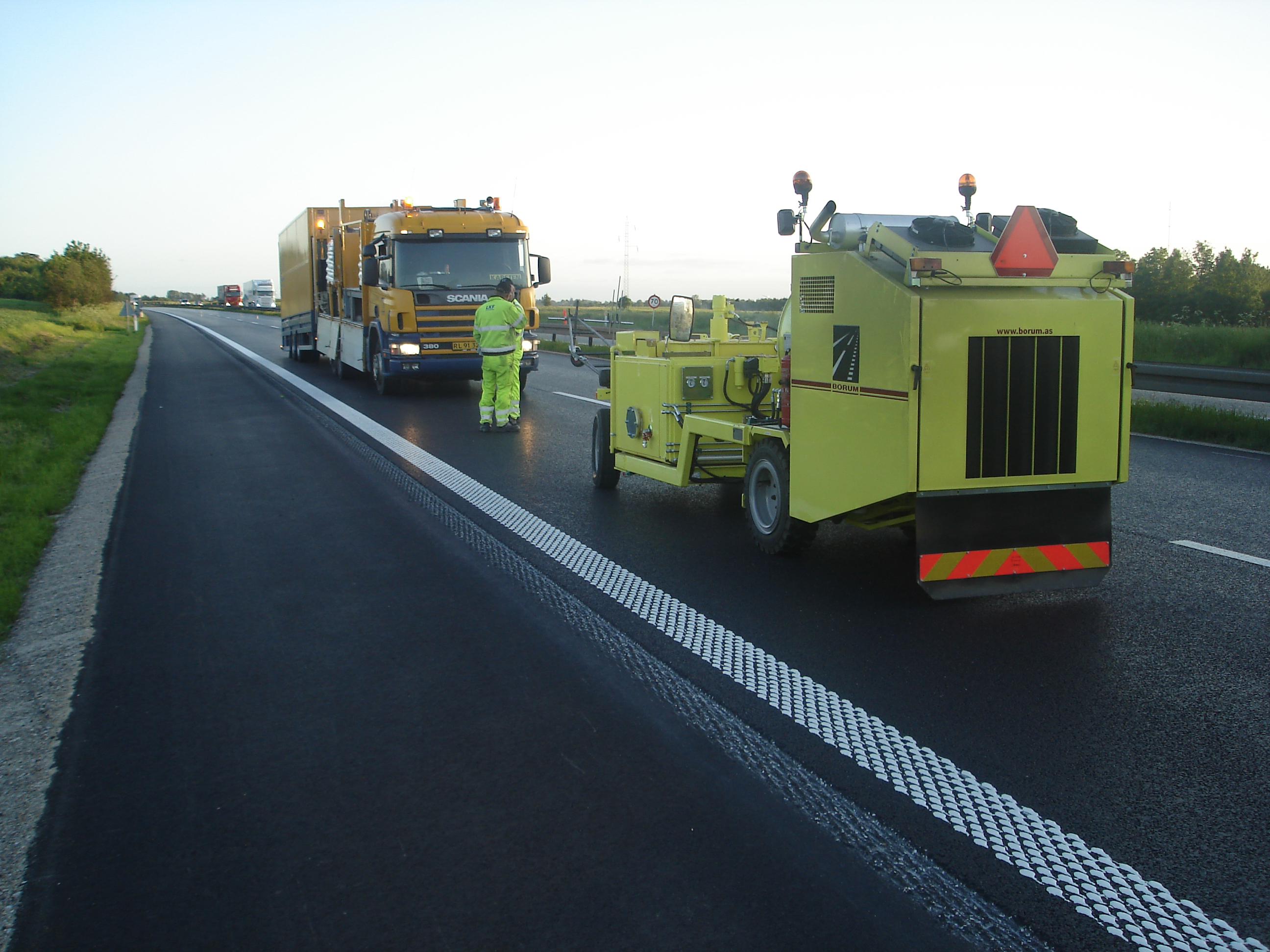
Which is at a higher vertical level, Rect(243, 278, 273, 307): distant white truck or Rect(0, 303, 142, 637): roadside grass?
Rect(243, 278, 273, 307): distant white truck

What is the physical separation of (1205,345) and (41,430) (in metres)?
24.0

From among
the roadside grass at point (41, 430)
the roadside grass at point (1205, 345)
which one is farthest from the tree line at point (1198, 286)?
the roadside grass at point (41, 430)

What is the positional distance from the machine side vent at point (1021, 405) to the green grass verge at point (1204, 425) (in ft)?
25.4

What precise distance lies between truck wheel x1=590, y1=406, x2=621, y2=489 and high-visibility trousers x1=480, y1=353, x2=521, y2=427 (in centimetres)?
423

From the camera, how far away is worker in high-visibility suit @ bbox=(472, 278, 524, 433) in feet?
43.9

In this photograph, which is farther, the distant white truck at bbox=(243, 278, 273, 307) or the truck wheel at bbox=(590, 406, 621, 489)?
the distant white truck at bbox=(243, 278, 273, 307)

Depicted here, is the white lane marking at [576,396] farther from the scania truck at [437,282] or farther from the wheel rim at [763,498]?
the wheel rim at [763,498]

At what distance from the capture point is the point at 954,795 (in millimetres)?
3529

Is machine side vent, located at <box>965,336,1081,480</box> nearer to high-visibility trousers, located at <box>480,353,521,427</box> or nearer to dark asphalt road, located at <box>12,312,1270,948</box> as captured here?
dark asphalt road, located at <box>12,312,1270,948</box>

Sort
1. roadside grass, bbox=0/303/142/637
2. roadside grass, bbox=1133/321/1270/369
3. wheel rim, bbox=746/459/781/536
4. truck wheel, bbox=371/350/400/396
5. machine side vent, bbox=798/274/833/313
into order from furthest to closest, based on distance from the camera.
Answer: roadside grass, bbox=1133/321/1270/369 → truck wheel, bbox=371/350/400/396 → roadside grass, bbox=0/303/142/637 → wheel rim, bbox=746/459/781/536 → machine side vent, bbox=798/274/833/313

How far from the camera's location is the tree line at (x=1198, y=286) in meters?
48.9

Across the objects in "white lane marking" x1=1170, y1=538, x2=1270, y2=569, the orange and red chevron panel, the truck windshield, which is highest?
the truck windshield

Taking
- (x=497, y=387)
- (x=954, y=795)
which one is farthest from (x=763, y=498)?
(x=497, y=387)

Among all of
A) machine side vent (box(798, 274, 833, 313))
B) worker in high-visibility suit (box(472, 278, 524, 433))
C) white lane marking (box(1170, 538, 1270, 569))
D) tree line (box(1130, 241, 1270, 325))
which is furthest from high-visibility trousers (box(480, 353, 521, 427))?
tree line (box(1130, 241, 1270, 325))
